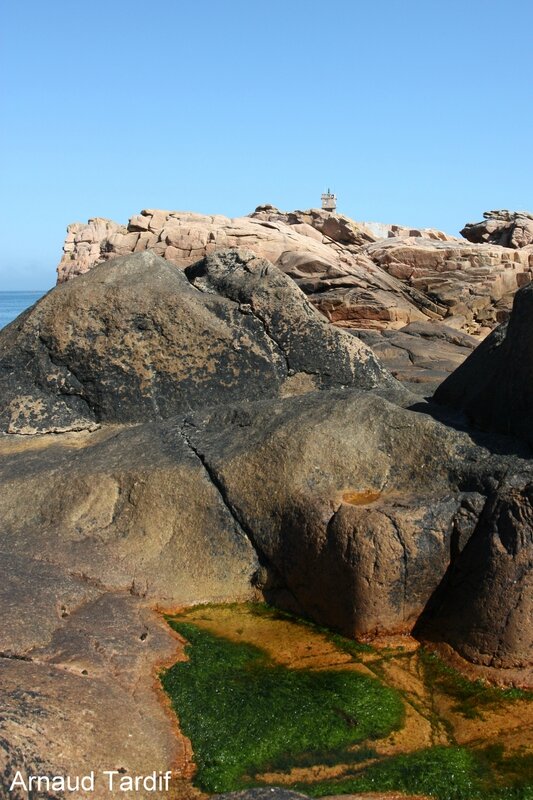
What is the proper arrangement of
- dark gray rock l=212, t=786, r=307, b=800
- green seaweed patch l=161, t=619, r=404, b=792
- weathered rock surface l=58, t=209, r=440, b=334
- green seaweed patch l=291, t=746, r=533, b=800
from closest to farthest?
dark gray rock l=212, t=786, r=307, b=800 < green seaweed patch l=291, t=746, r=533, b=800 < green seaweed patch l=161, t=619, r=404, b=792 < weathered rock surface l=58, t=209, r=440, b=334

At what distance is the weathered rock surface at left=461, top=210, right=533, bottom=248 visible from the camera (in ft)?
107

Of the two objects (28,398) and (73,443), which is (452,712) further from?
(28,398)

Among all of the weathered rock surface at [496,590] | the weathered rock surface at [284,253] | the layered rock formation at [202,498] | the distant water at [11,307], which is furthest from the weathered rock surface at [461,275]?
the weathered rock surface at [496,590]

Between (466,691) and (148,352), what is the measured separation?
3.59 metres

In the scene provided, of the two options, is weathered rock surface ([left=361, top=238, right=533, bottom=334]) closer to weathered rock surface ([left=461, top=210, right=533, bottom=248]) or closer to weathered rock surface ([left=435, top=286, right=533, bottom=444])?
weathered rock surface ([left=461, top=210, right=533, bottom=248])

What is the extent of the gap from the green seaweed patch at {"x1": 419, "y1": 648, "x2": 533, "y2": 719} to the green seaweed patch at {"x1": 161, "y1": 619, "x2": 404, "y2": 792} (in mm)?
310

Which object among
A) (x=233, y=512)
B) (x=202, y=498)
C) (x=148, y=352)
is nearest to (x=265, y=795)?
(x=233, y=512)

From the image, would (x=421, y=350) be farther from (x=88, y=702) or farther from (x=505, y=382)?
(x=88, y=702)

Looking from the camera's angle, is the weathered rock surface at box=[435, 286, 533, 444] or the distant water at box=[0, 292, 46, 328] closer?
the weathered rock surface at box=[435, 286, 533, 444]

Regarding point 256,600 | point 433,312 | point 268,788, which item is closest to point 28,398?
point 256,600

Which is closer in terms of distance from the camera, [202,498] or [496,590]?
[496,590]

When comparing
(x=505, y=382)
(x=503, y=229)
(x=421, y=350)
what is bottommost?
(x=421, y=350)

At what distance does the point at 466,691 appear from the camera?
4770 millimetres

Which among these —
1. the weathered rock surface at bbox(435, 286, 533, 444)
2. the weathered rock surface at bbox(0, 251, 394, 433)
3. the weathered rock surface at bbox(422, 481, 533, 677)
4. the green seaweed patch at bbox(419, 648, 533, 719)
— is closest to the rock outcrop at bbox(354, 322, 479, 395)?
the weathered rock surface at bbox(0, 251, 394, 433)
